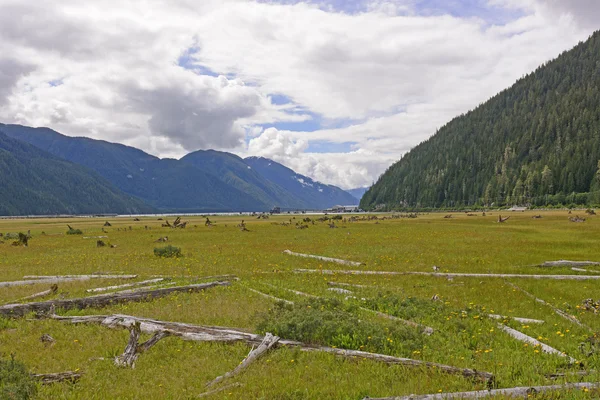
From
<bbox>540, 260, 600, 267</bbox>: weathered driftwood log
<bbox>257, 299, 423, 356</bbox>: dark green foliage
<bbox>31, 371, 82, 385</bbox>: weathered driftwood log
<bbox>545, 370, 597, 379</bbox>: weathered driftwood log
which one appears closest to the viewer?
<bbox>545, 370, 597, 379</bbox>: weathered driftwood log

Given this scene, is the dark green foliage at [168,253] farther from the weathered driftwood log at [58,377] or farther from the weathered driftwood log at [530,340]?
the weathered driftwood log at [530,340]

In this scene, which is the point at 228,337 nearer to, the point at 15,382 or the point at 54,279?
the point at 15,382

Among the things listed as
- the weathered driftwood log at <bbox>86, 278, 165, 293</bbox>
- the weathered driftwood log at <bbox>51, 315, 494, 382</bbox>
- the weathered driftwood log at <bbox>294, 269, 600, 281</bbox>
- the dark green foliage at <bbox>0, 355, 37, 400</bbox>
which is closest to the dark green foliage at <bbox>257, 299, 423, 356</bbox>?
the weathered driftwood log at <bbox>51, 315, 494, 382</bbox>

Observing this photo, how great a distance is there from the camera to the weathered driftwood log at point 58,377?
32.4 ft

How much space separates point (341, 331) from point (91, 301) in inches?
485

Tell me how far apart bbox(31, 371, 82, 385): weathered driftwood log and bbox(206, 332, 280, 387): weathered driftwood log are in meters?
3.72

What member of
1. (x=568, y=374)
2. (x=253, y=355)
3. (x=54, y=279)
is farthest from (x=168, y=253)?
(x=568, y=374)

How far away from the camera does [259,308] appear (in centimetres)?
1739

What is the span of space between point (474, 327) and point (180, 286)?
48.4ft

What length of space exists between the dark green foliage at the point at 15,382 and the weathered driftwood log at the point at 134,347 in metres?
2.13

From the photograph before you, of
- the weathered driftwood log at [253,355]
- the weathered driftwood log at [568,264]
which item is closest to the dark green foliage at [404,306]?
the weathered driftwood log at [253,355]

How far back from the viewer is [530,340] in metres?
12.0

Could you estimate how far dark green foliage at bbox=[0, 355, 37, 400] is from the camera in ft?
27.9

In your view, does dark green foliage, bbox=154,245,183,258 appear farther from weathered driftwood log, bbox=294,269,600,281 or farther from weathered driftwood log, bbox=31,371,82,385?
weathered driftwood log, bbox=31,371,82,385
